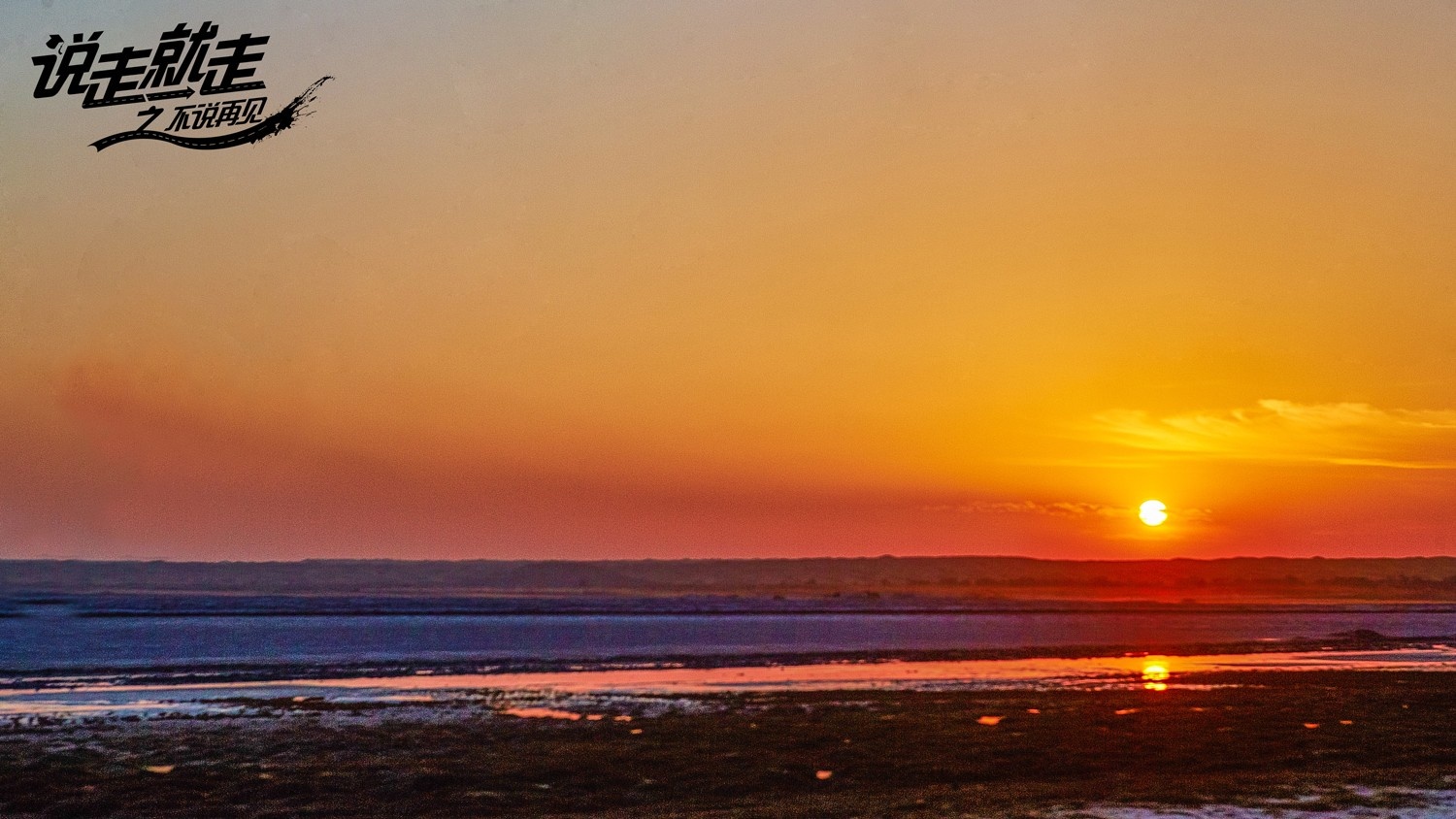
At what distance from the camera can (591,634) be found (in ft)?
191

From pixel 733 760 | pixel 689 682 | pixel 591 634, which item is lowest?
pixel 733 760

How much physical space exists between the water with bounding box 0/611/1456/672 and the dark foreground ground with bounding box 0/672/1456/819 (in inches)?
683

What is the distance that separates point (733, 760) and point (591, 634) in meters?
36.4

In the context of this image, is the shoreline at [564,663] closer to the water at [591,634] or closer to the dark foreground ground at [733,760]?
the water at [591,634]

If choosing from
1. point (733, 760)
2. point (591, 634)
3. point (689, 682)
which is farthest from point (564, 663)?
point (733, 760)

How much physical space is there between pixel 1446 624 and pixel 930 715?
6010cm

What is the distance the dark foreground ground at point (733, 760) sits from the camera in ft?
62.6

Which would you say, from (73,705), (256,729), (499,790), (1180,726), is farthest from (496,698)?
(1180,726)

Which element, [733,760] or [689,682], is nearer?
[733,760]

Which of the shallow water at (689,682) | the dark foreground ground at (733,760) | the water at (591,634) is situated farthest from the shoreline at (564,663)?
the dark foreground ground at (733,760)

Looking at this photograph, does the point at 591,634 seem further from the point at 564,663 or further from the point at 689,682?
the point at 689,682

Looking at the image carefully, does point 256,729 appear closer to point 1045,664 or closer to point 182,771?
point 182,771

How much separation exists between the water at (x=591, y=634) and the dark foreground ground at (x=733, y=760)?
1734 centimetres

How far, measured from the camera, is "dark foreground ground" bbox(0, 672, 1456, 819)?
19.1 m
